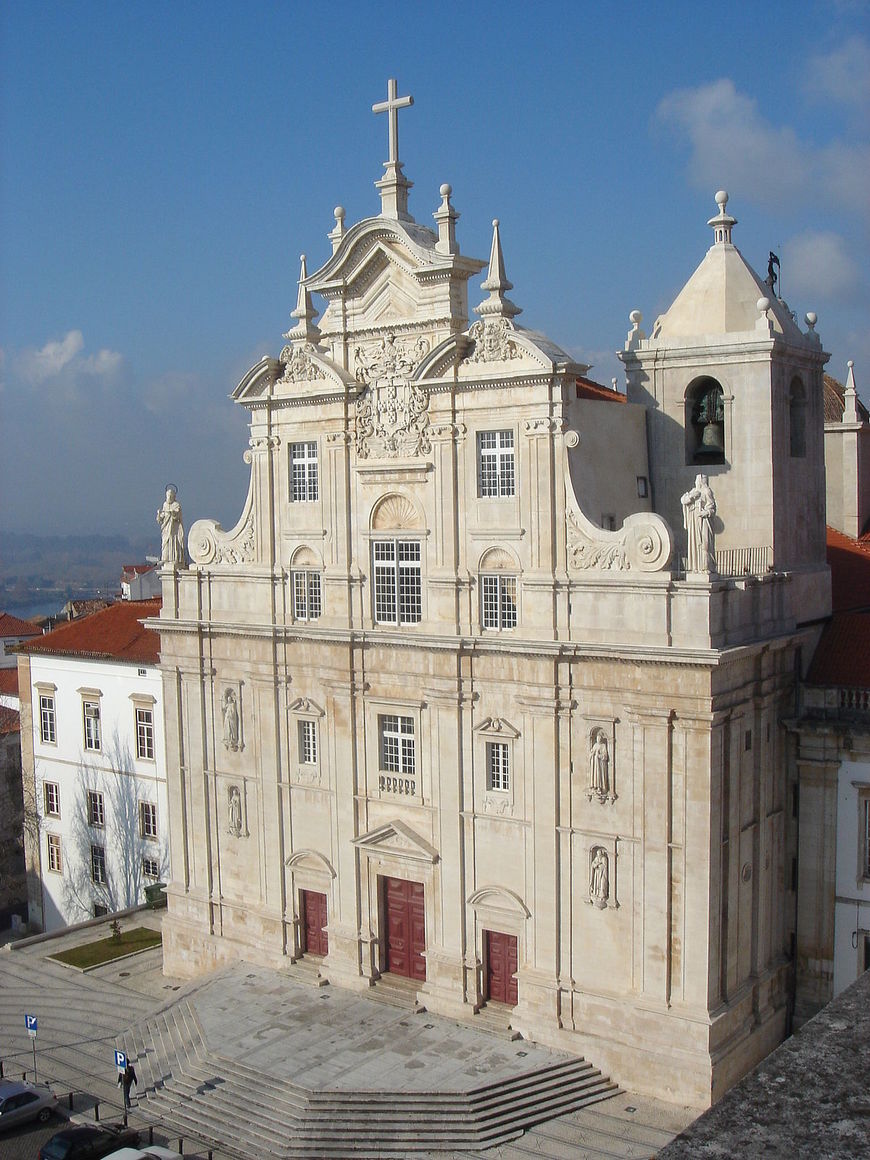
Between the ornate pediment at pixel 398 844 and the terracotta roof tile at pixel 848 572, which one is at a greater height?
the terracotta roof tile at pixel 848 572

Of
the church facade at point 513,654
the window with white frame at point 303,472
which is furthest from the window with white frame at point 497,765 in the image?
the window with white frame at point 303,472

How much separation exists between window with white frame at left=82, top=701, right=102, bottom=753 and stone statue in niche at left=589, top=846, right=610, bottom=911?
964 inches

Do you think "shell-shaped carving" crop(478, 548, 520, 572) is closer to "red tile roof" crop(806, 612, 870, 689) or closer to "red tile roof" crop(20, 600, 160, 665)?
"red tile roof" crop(806, 612, 870, 689)

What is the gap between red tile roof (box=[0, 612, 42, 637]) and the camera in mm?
66625

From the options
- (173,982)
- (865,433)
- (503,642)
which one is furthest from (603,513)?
(173,982)

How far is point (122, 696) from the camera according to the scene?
151 ft

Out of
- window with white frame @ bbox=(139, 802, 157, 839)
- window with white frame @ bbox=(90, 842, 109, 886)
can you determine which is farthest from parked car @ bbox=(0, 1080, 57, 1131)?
window with white frame @ bbox=(90, 842, 109, 886)

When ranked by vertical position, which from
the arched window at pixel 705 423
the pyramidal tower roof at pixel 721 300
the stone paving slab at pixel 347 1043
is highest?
the pyramidal tower roof at pixel 721 300

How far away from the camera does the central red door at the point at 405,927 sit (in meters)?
32.8

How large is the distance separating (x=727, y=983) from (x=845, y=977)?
3.98 metres

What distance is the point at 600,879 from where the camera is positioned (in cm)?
2888

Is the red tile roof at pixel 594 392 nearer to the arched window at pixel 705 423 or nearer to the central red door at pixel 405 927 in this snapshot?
the arched window at pixel 705 423

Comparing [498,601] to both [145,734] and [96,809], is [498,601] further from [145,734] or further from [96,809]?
[96,809]

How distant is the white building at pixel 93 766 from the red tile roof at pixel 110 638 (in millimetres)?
56
